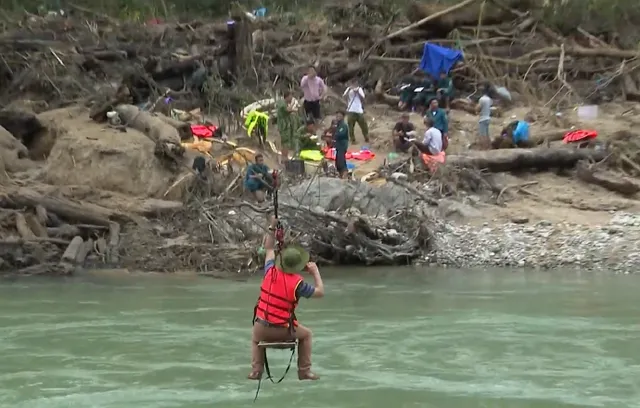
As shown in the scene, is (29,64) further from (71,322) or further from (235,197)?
(71,322)

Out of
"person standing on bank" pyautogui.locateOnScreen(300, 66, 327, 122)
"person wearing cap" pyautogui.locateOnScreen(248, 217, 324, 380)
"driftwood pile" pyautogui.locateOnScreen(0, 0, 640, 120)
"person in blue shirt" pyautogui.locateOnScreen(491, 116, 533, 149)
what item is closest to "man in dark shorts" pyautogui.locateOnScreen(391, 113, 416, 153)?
"person in blue shirt" pyautogui.locateOnScreen(491, 116, 533, 149)

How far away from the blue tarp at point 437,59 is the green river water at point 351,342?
9954mm

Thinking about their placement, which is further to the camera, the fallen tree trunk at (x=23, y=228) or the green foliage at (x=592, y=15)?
the green foliage at (x=592, y=15)

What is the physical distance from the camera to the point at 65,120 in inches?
893

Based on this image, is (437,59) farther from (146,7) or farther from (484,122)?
(146,7)

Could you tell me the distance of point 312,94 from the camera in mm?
24297

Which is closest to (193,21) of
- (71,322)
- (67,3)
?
(67,3)

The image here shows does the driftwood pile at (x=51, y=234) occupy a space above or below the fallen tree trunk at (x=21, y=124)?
below

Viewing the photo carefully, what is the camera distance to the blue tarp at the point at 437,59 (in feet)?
88.6

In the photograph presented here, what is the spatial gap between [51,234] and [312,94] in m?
7.75

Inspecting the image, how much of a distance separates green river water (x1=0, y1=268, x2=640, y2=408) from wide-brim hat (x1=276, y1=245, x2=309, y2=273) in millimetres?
2589

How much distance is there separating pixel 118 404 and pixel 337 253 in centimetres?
889

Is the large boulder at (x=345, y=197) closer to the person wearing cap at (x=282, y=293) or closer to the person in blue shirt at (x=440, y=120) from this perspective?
the person in blue shirt at (x=440, y=120)

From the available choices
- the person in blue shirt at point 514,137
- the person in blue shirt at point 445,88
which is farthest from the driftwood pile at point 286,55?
the person in blue shirt at point 514,137
